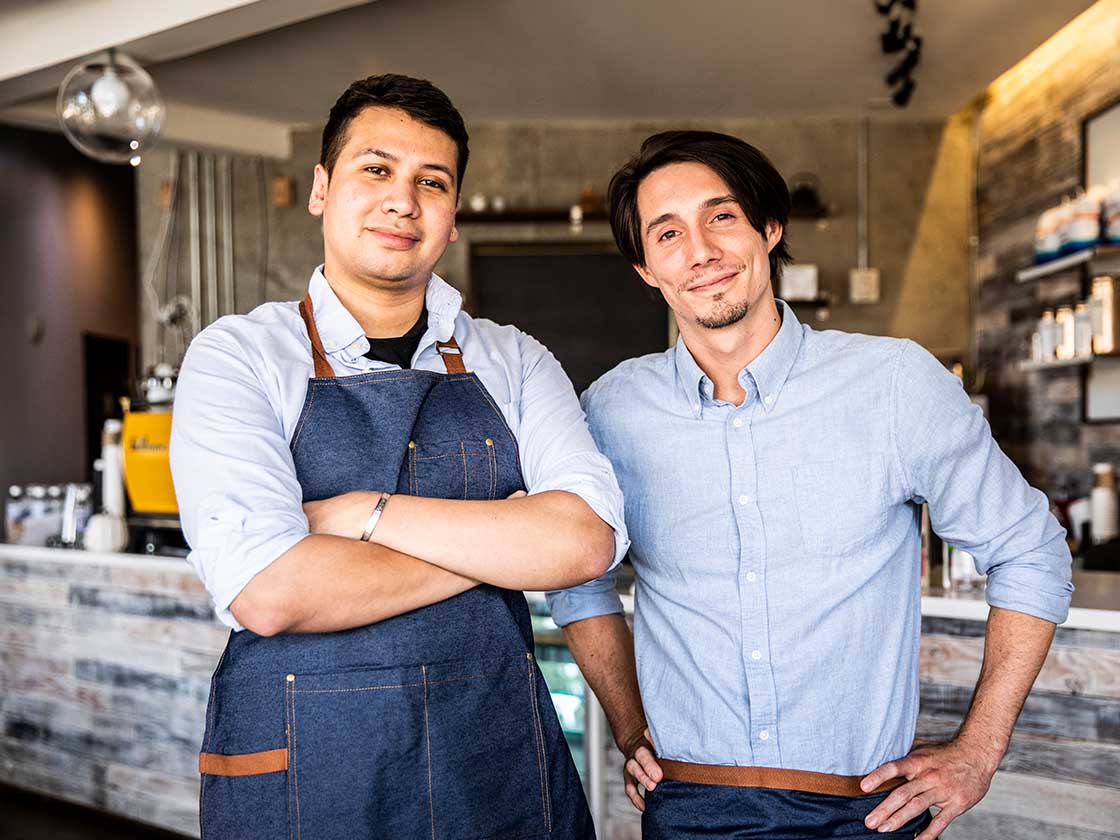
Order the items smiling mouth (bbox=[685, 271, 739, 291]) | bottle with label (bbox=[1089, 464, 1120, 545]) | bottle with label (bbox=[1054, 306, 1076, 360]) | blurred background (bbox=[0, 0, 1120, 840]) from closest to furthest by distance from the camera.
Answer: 1. smiling mouth (bbox=[685, 271, 739, 291])
2. blurred background (bbox=[0, 0, 1120, 840])
3. bottle with label (bbox=[1089, 464, 1120, 545])
4. bottle with label (bbox=[1054, 306, 1076, 360])

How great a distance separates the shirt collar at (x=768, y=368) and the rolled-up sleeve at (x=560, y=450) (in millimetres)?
178

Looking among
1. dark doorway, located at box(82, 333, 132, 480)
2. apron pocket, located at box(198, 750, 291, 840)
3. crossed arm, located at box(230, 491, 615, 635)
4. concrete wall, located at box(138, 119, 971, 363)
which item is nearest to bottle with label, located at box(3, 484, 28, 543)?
dark doorway, located at box(82, 333, 132, 480)

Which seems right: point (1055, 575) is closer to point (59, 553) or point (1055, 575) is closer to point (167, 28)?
point (59, 553)

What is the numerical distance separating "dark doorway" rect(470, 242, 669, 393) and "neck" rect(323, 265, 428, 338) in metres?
4.55

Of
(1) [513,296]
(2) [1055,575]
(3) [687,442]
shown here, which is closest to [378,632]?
(3) [687,442]

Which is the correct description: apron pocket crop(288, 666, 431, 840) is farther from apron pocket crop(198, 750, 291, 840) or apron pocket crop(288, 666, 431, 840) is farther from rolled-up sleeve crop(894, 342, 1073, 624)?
rolled-up sleeve crop(894, 342, 1073, 624)

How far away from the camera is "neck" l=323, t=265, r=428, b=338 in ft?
4.88

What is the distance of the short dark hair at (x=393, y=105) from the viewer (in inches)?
57.9

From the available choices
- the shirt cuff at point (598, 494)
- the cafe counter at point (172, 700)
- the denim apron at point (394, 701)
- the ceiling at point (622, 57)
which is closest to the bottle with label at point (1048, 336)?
the ceiling at point (622, 57)

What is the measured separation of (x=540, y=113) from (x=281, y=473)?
16.5 feet

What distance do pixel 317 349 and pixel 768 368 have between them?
0.65 metres

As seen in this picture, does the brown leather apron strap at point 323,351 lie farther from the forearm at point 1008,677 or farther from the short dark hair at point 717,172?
the forearm at point 1008,677

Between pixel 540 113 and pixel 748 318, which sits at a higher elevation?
pixel 540 113

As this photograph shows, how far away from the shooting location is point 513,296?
20.2 ft
